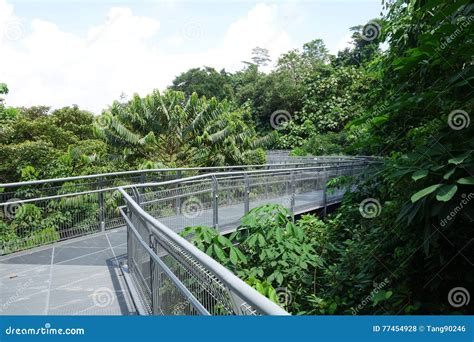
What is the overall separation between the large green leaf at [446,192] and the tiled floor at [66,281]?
3043 mm

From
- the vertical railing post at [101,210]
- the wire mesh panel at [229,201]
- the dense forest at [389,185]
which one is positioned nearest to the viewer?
the dense forest at [389,185]

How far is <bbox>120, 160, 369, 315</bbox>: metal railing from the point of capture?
192cm

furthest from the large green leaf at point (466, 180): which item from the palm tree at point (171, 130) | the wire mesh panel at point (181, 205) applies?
the palm tree at point (171, 130)

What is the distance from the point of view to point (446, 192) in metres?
2.59

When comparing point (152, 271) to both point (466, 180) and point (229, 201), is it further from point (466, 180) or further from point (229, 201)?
point (229, 201)

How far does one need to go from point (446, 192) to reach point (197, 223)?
4.71 m

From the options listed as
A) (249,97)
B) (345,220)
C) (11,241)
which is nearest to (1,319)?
(11,241)

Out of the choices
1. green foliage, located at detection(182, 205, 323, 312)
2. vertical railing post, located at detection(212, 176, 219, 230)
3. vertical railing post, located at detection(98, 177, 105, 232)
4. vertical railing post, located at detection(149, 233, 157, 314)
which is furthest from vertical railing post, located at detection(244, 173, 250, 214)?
vertical railing post, located at detection(149, 233, 157, 314)

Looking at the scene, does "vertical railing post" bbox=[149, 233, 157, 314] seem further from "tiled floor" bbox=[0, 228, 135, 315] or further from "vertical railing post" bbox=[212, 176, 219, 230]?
"vertical railing post" bbox=[212, 176, 219, 230]

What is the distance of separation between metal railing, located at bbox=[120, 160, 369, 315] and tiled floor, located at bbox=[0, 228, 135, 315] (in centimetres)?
32

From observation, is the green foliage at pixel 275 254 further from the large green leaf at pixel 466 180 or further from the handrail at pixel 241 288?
the handrail at pixel 241 288

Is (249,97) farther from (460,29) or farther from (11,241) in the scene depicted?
(460,29)

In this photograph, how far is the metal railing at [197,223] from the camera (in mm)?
1922

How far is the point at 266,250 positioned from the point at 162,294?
317 cm
